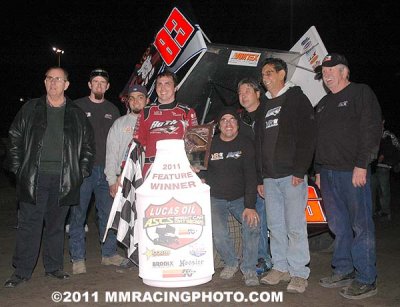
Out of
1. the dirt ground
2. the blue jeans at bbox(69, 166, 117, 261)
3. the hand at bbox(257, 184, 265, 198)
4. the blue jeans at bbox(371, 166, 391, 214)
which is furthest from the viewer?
the blue jeans at bbox(371, 166, 391, 214)

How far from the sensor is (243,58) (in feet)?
20.9

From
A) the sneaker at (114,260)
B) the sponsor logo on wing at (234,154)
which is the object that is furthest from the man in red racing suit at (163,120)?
the sneaker at (114,260)

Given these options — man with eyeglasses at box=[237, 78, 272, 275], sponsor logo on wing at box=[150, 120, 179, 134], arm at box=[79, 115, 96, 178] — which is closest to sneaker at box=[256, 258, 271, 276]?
man with eyeglasses at box=[237, 78, 272, 275]

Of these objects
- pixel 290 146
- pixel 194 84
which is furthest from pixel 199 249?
pixel 194 84

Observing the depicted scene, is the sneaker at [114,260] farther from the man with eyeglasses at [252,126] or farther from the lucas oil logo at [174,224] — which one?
the lucas oil logo at [174,224]

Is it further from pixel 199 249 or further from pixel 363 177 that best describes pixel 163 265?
pixel 363 177

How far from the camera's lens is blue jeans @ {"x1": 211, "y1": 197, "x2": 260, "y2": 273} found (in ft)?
14.7

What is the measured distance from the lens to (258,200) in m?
4.78

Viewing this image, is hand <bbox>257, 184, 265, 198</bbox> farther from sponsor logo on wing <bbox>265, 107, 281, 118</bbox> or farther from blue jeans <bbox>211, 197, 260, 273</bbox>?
sponsor logo on wing <bbox>265, 107, 281, 118</bbox>

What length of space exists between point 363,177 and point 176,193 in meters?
1.70

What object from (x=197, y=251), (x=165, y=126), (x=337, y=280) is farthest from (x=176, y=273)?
(x=337, y=280)

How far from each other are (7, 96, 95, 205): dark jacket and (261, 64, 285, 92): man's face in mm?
1927

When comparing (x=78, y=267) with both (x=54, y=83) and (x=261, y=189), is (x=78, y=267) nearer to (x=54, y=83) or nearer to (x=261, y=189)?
(x=54, y=83)

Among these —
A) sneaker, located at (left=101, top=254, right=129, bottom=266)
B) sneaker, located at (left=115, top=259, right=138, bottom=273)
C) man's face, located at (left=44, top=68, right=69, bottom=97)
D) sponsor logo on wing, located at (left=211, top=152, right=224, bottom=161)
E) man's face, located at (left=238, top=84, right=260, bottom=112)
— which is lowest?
sneaker, located at (left=115, top=259, right=138, bottom=273)
